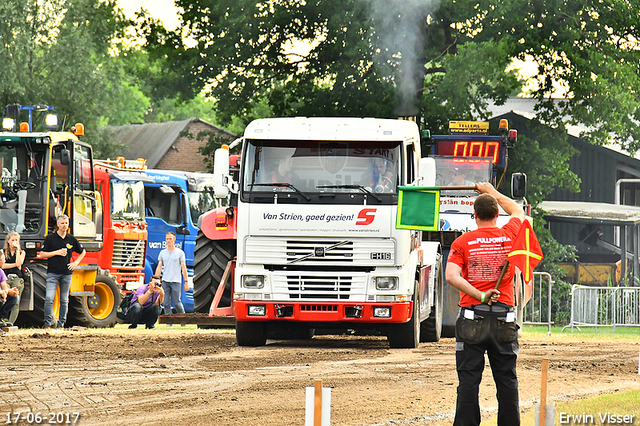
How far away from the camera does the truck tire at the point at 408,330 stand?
14656 mm

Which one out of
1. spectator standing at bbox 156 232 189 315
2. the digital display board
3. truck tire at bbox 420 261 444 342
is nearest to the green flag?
truck tire at bbox 420 261 444 342

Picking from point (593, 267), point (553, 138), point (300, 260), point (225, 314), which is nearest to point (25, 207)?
point (225, 314)

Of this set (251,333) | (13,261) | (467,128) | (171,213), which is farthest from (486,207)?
(171,213)

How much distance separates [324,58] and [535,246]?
78.0 ft

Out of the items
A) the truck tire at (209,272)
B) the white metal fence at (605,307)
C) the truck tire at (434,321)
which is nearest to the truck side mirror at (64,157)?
the truck tire at (209,272)

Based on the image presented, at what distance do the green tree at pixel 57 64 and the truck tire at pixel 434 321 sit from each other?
1073 inches

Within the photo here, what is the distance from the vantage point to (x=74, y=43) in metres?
44.3

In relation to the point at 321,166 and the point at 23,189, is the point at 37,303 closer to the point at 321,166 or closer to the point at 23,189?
the point at 23,189

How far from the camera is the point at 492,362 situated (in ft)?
25.6

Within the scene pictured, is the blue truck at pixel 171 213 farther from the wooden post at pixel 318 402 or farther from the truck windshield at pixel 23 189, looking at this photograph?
the wooden post at pixel 318 402

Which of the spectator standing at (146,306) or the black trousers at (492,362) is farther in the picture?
the spectator standing at (146,306)

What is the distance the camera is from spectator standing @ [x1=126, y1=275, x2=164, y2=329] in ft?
67.7

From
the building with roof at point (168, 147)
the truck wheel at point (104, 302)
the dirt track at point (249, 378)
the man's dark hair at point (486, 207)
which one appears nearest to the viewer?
the man's dark hair at point (486, 207)

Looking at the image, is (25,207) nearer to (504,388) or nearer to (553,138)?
(504,388)
